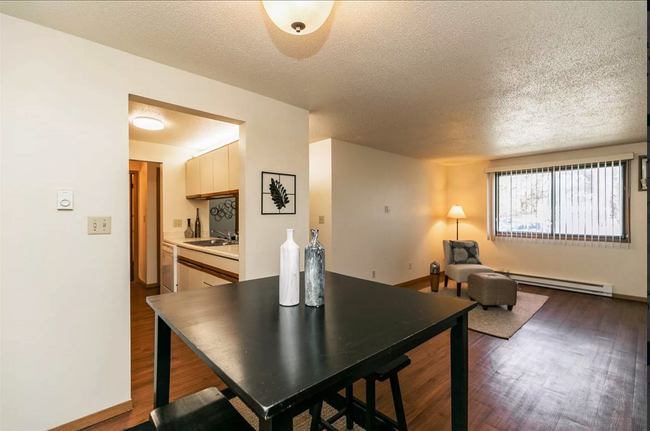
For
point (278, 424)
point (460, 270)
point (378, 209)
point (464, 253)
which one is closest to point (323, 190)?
point (378, 209)

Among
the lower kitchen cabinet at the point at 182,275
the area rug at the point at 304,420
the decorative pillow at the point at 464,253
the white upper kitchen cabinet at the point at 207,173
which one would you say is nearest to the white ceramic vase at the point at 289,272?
the area rug at the point at 304,420

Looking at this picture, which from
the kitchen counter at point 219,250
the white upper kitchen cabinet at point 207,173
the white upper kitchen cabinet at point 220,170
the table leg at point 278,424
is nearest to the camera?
the table leg at point 278,424

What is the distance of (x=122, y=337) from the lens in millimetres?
1865

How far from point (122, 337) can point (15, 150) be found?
49.4 inches

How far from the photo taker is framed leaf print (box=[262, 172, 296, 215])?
2566 mm

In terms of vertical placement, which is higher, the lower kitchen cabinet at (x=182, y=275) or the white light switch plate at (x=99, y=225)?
the white light switch plate at (x=99, y=225)

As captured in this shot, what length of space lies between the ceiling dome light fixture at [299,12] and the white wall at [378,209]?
2.91m

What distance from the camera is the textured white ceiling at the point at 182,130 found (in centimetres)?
290

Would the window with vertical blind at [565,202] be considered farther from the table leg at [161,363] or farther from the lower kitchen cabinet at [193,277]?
the table leg at [161,363]

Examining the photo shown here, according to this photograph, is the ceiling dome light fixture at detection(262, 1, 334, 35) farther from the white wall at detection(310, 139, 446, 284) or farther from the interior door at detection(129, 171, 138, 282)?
the interior door at detection(129, 171, 138, 282)

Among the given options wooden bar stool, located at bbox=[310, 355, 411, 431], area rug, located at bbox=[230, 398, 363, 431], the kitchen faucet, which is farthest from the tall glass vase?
the kitchen faucet

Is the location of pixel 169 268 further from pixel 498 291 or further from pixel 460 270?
pixel 498 291

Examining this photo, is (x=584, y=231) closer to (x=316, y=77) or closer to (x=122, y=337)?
(x=316, y=77)

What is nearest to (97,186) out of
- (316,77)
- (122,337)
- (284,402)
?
(122,337)
